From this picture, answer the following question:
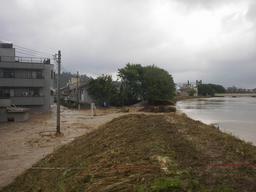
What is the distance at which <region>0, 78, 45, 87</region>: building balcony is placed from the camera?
4597cm

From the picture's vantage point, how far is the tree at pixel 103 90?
213ft

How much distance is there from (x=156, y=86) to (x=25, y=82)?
3158 centimetres

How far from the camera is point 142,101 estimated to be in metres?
74.0

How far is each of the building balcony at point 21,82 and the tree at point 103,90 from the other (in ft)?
58.6

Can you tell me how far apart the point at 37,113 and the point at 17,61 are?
7901mm

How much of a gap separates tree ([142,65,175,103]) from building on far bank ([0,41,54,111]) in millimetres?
26801

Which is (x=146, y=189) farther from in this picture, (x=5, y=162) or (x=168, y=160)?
(x=5, y=162)

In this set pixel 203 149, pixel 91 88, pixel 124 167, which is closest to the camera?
pixel 124 167

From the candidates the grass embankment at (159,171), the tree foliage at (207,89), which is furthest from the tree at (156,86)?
the tree foliage at (207,89)

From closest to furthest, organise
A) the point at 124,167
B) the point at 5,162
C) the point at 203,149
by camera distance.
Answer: the point at 124,167 < the point at 203,149 < the point at 5,162

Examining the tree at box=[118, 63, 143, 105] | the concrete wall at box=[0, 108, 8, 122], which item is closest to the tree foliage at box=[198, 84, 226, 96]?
the tree at box=[118, 63, 143, 105]

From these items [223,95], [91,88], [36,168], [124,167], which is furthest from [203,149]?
[223,95]

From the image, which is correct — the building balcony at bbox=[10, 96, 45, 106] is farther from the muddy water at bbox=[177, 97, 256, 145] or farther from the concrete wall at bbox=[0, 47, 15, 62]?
the muddy water at bbox=[177, 97, 256, 145]

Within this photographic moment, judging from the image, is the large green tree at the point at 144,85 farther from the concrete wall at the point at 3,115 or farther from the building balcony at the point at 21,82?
the concrete wall at the point at 3,115
